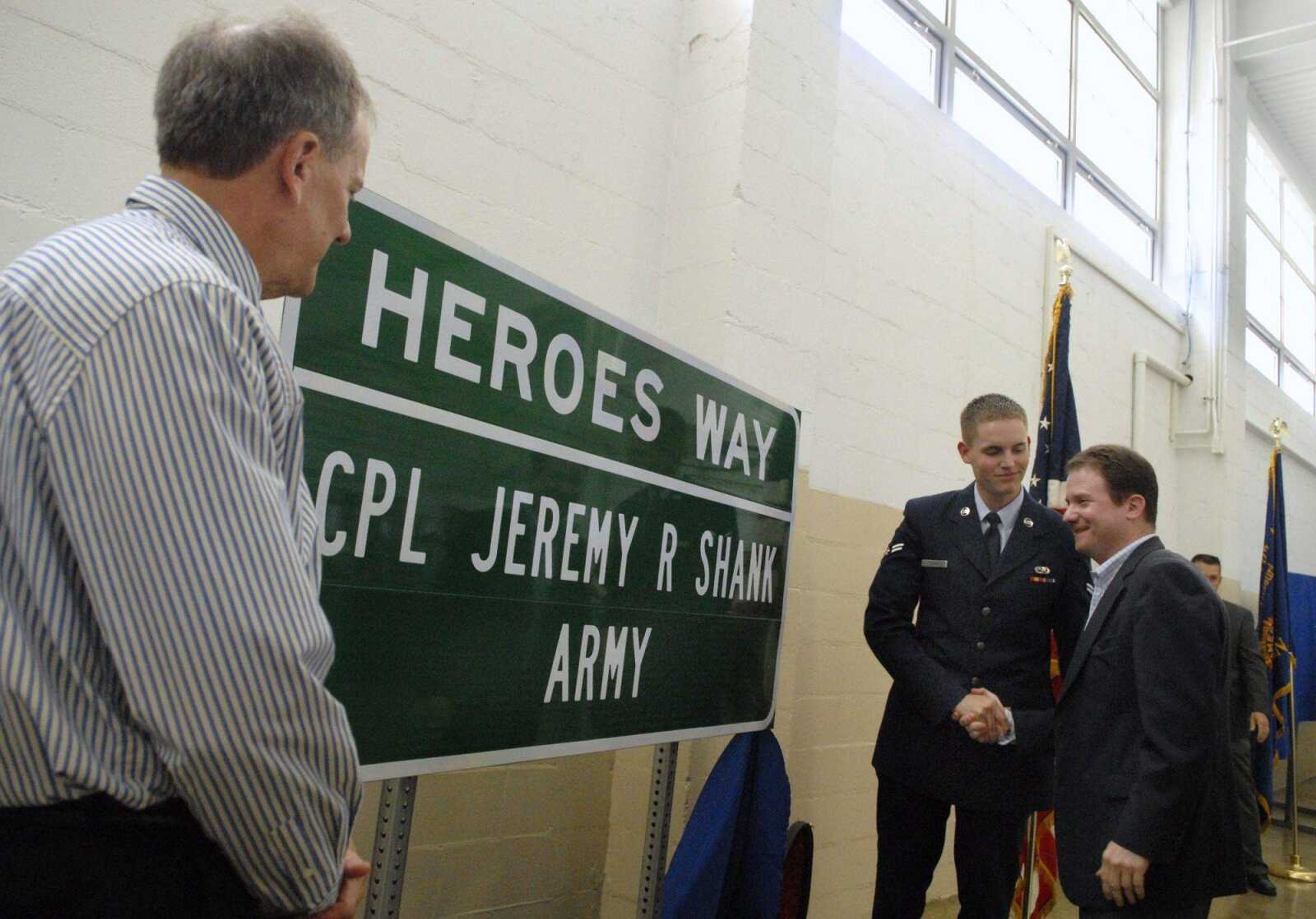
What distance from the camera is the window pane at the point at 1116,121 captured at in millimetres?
5691

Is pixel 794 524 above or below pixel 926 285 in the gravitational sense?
below

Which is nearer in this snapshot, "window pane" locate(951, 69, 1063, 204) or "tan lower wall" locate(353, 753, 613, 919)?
"tan lower wall" locate(353, 753, 613, 919)

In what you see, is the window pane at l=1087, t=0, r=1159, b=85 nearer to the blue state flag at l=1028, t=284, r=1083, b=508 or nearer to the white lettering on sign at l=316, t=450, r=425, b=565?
the blue state flag at l=1028, t=284, r=1083, b=508

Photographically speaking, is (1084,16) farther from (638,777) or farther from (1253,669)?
(638,777)

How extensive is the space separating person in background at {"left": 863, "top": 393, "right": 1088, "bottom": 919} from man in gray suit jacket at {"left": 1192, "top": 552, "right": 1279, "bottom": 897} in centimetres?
304

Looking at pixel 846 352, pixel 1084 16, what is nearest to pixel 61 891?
pixel 846 352

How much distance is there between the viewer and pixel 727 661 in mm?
2090

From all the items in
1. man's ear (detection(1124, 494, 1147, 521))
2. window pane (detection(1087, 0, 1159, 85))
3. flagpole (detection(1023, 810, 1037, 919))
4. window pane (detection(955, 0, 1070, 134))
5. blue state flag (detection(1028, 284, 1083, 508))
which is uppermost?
window pane (detection(1087, 0, 1159, 85))

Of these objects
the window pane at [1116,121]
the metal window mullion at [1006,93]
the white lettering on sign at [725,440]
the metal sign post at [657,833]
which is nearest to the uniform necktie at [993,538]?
the white lettering on sign at [725,440]

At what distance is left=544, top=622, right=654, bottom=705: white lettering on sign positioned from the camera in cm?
162

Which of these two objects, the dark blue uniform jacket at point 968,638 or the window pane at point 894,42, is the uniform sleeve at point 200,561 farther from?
the window pane at point 894,42

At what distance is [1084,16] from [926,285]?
296 centimetres

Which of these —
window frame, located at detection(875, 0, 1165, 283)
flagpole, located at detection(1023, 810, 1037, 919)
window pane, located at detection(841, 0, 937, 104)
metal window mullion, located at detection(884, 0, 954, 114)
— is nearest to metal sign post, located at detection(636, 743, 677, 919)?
flagpole, located at detection(1023, 810, 1037, 919)

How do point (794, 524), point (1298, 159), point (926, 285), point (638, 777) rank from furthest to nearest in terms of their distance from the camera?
1. point (1298, 159)
2. point (926, 285)
3. point (638, 777)
4. point (794, 524)
